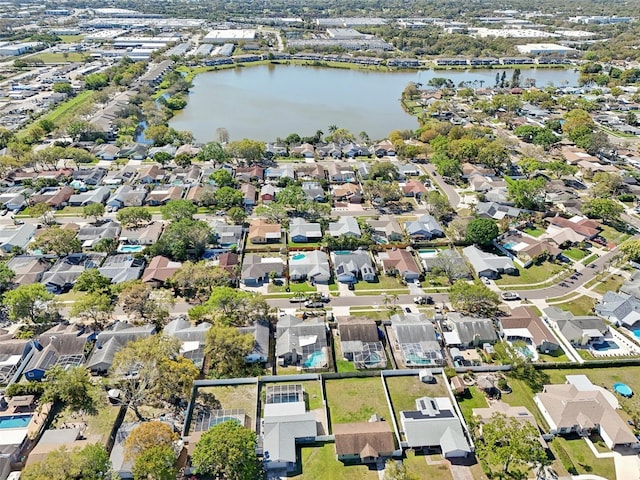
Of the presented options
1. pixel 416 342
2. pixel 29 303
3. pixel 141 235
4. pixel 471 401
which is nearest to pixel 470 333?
pixel 416 342

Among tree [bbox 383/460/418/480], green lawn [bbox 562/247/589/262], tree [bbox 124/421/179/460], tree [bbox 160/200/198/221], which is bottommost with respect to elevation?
tree [bbox 383/460/418/480]

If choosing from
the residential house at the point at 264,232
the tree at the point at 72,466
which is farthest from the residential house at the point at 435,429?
the residential house at the point at 264,232

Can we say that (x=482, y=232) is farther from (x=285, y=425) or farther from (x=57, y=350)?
(x=57, y=350)

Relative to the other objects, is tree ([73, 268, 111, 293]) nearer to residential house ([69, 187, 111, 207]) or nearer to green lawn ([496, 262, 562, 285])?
residential house ([69, 187, 111, 207])

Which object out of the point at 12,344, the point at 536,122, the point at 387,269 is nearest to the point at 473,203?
the point at 387,269

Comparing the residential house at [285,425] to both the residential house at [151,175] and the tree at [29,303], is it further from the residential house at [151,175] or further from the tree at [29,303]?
the residential house at [151,175]

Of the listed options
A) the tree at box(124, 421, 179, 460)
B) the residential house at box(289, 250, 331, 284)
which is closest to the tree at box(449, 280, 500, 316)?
the residential house at box(289, 250, 331, 284)
